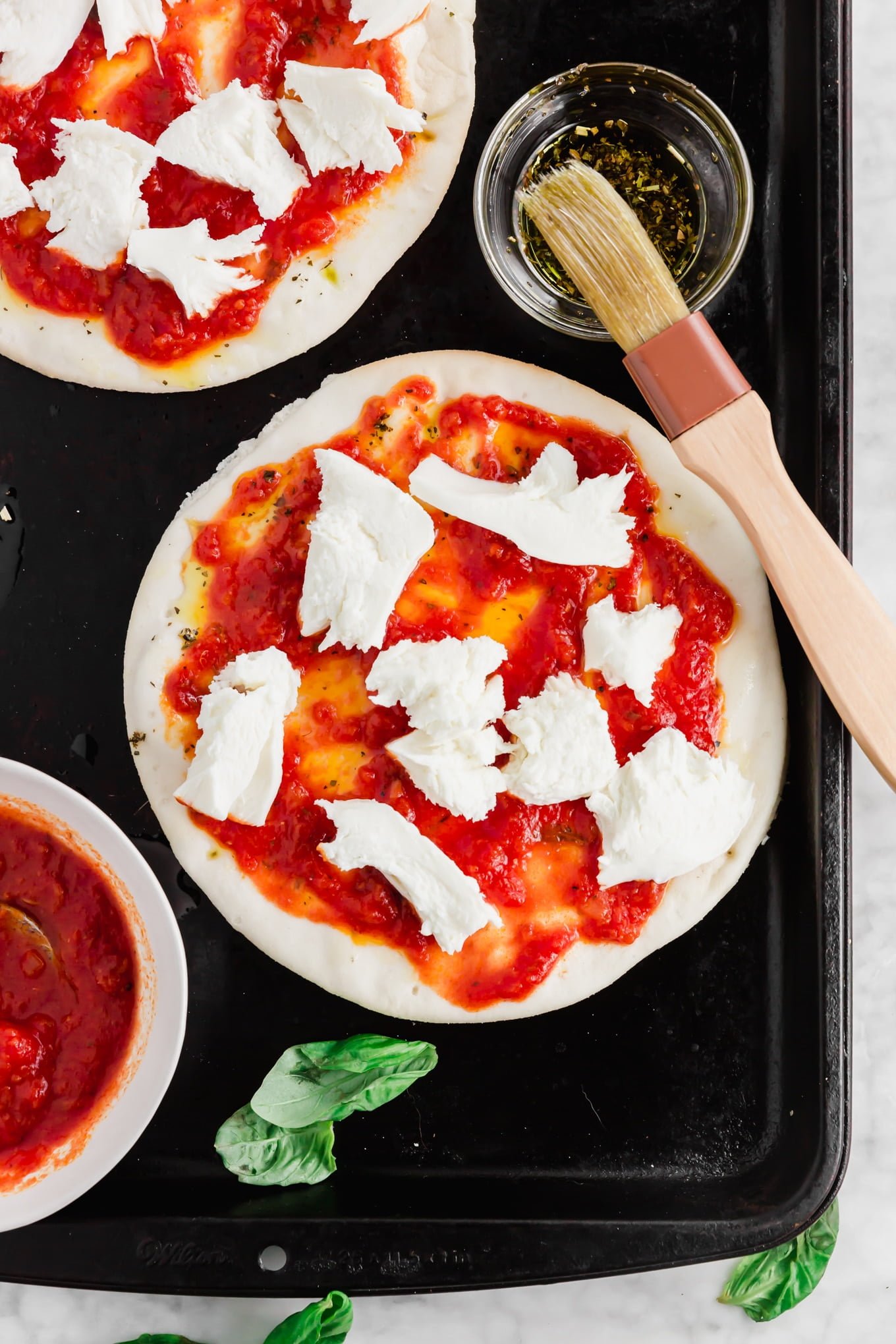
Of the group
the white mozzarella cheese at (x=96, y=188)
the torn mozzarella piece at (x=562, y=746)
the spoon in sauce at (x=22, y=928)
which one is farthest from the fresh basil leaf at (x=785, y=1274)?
the white mozzarella cheese at (x=96, y=188)

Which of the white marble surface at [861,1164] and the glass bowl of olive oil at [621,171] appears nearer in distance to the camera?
the glass bowl of olive oil at [621,171]

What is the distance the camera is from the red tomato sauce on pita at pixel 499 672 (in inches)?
117

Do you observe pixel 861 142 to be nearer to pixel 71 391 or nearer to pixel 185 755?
pixel 71 391

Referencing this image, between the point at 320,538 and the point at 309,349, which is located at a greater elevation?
the point at 309,349

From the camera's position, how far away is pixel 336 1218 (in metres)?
3.03

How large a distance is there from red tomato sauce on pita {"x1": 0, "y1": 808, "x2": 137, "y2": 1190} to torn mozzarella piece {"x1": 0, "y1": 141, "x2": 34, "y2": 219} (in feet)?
5.67

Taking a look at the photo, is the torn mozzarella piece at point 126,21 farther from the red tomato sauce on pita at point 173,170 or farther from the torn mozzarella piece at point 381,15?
the torn mozzarella piece at point 381,15

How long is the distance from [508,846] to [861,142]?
2.54 m

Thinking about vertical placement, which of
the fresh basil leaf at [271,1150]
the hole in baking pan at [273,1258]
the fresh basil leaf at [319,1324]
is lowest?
the fresh basil leaf at [319,1324]

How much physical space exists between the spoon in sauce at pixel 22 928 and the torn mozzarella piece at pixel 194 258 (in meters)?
1.76

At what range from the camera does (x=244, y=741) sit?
9.28 ft

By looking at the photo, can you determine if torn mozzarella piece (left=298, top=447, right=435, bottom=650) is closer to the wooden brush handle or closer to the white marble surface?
the wooden brush handle

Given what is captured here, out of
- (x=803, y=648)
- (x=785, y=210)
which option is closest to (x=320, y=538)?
(x=803, y=648)

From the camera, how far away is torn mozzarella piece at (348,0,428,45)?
9.61 feet
